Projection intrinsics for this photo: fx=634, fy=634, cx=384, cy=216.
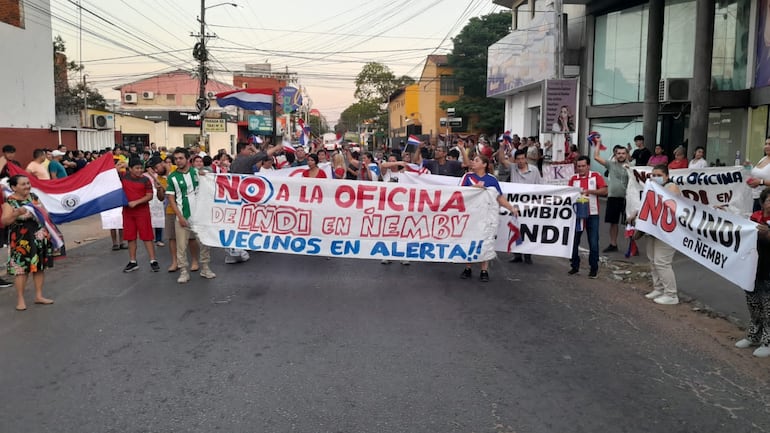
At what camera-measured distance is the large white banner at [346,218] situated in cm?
856

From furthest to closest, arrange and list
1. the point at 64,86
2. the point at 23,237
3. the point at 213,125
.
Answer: the point at 64,86 → the point at 213,125 → the point at 23,237

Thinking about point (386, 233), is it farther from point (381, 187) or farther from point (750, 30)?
point (750, 30)

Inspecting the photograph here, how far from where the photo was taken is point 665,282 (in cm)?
773

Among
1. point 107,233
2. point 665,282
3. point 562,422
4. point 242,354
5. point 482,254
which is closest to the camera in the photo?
point 562,422

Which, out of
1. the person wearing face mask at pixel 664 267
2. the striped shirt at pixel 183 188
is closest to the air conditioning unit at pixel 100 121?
the striped shirt at pixel 183 188

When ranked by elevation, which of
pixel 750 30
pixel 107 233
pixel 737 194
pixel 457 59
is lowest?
pixel 107 233

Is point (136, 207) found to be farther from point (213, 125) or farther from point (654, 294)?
point (213, 125)

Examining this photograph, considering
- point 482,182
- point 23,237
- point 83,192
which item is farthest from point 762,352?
point 83,192

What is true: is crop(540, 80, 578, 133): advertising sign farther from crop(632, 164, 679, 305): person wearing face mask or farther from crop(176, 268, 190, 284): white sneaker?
crop(176, 268, 190, 284): white sneaker

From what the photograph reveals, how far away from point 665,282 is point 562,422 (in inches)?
165

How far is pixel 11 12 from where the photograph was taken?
76.5 ft

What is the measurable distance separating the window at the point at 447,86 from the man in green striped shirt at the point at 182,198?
51.2 m

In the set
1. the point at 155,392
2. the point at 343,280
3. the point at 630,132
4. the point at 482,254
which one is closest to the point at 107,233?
the point at 343,280

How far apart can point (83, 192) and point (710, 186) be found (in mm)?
9532
